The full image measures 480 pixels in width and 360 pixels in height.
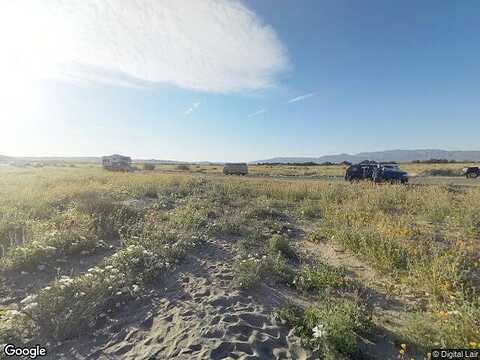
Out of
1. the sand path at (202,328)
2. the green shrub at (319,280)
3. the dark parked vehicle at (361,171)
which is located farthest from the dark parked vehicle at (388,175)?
the sand path at (202,328)

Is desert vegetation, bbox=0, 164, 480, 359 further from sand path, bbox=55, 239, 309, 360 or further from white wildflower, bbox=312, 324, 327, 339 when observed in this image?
sand path, bbox=55, 239, 309, 360

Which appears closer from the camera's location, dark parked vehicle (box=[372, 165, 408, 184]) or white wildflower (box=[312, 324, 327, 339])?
white wildflower (box=[312, 324, 327, 339])

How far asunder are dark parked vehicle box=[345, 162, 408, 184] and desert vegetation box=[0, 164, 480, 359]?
12154 millimetres

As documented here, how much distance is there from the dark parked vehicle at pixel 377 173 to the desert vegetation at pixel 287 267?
12.2 meters

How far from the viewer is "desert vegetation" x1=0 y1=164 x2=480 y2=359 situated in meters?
3.94

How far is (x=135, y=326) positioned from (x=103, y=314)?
0.63 meters

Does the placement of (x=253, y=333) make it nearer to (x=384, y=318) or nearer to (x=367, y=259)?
(x=384, y=318)

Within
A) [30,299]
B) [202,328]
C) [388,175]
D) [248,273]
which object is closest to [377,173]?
[388,175]

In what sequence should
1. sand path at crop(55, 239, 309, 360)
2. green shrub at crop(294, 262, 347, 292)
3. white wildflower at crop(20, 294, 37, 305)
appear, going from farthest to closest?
→ green shrub at crop(294, 262, 347, 292), white wildflower at crop(20, 294, 37, 305), sand path at crop(55, 239, 309, 360)

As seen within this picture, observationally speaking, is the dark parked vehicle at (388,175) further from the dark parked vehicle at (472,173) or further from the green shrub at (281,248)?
the green shrub at (281,248)

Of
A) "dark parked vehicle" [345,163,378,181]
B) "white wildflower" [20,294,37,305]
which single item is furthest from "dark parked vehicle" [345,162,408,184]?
"white wildflower" [20,294,37,305]

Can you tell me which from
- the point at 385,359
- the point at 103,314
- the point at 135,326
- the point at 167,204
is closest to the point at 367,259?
the point at 385,359

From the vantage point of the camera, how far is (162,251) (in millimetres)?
6379

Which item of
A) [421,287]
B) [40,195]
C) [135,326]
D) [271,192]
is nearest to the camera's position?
[135,326]
